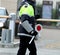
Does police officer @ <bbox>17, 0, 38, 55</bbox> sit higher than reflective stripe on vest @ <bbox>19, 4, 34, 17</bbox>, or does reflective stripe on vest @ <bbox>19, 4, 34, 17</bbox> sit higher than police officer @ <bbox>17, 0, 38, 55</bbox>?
reflective stripe on vest @ <bbox>19, 4, 34, 17</bbox>

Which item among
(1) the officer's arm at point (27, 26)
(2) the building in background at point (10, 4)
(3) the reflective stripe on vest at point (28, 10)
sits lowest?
(2) the building in background at point (10, 4)

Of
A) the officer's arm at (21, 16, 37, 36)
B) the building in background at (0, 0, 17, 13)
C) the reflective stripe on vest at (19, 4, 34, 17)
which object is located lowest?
the building in background at (0, 0, 17, 13)

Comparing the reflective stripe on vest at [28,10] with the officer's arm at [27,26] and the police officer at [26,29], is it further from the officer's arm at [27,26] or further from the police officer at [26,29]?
the officer's arm at [27,26]

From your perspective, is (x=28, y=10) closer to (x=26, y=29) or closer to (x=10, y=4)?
(x=26, y=29)

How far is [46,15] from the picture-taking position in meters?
22.3

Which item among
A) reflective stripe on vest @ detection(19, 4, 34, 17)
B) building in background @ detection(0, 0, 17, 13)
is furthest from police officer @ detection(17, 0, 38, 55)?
building in background @ detection(0, 0, 17, 13)

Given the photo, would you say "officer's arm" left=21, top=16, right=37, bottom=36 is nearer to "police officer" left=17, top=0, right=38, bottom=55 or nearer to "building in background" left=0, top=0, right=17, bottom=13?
"police officer" left=17, top=0, right=38, bottom=55

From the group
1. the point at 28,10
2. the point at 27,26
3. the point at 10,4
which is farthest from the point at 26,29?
the point at 10,4

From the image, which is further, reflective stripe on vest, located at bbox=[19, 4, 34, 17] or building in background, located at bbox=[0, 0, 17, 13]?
building in background, located at bbox=[0, 0, 17, 13]

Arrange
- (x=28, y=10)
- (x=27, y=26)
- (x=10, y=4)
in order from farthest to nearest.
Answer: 1. (x=10, y=4)
2. (x=28, y=10)
3. (x=27, y=26)

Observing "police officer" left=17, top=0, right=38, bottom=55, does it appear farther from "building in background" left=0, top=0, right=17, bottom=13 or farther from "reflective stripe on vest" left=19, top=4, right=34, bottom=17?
"building in background" left=0, top=0, right=17, bottom=13

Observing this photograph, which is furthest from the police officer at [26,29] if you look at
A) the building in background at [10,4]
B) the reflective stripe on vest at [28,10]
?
the building in background at [10,4]

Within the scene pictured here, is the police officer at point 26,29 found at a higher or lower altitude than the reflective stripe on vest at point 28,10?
lower

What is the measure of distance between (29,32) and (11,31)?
5251 mm
